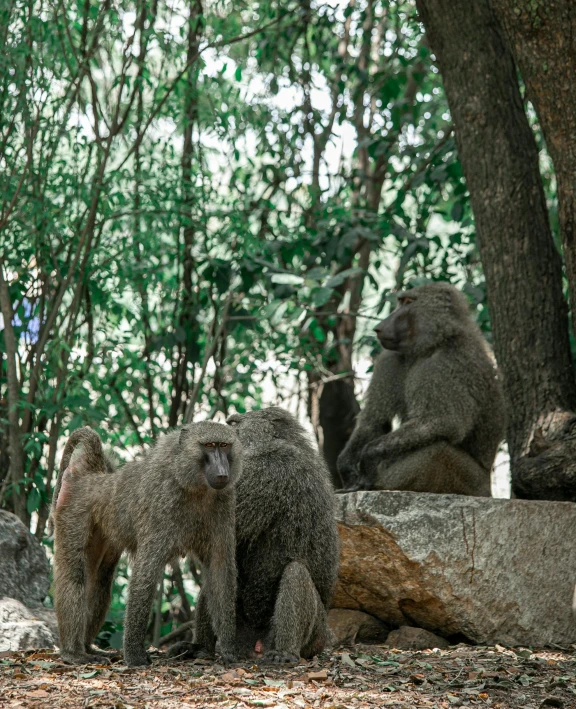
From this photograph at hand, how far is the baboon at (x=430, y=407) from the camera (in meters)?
5.67

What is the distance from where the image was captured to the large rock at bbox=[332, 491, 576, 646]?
17.2 ft

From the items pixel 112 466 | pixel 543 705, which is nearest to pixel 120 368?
pixel 112 466

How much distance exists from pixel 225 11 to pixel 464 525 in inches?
234

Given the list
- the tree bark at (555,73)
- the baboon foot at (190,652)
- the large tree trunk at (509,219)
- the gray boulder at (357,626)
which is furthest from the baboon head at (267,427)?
the tree bark at (555,73)

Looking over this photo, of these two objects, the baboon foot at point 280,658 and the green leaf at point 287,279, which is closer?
the baboon foot at point 280,658

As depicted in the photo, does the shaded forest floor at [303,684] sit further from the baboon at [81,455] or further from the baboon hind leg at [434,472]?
the baboon hind leg at [434,472]

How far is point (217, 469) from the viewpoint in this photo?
396cm

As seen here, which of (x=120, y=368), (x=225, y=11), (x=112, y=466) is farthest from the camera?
(x=225, y=11)

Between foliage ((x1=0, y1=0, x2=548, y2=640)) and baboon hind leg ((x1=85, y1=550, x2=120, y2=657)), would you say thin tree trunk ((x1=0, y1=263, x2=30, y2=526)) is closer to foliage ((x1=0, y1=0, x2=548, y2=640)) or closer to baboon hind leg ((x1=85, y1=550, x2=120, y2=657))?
foliage ((x1=0, y1=0, x2=548, y2=640))

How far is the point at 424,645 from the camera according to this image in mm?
5336

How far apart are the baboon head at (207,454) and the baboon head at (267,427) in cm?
53

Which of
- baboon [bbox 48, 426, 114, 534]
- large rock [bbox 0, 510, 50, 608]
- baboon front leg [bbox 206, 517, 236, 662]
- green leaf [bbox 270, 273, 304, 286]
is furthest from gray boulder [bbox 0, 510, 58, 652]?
green leaf [bbox 270, 273, 304, 286]

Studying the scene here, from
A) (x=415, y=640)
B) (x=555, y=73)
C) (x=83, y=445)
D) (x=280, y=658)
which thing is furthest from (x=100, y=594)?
(x=555, y=73)

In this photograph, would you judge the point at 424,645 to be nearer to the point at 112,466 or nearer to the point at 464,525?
the point at 464,525
